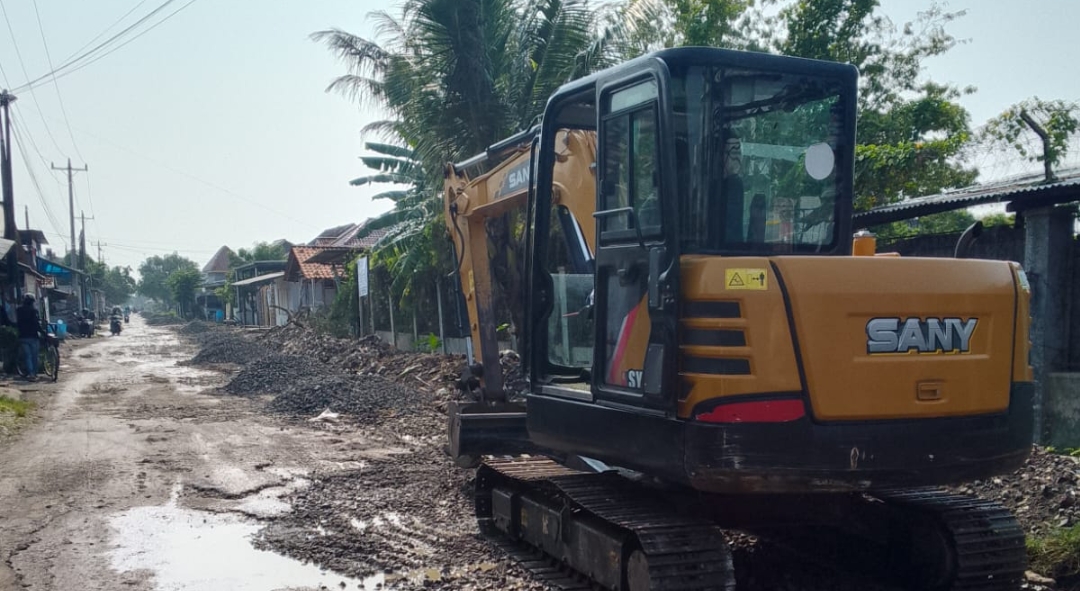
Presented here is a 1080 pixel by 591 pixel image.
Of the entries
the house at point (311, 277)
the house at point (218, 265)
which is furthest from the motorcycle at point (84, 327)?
the house at point (218, 265)

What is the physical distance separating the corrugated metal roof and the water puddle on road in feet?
21.1

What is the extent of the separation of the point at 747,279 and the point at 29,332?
17.8 m

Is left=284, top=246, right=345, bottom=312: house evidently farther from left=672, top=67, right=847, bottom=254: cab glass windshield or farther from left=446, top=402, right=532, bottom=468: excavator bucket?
left=672, top=67, right=847, bottom=254: cab glass windshield

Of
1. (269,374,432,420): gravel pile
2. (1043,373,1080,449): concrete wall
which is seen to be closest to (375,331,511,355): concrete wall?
→ (269,374,432,420): gravel pile

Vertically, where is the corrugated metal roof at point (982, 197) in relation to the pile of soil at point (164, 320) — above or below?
above

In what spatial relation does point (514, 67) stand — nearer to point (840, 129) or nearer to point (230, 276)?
point (840, 129)

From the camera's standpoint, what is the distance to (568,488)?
5188 mm

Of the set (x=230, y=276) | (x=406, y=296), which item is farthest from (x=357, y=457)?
(x=230, y=276)

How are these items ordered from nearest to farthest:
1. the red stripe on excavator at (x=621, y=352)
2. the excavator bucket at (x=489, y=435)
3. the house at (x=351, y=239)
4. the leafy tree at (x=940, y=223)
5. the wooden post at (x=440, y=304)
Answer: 1. the red stripe on excavator at (x=621, y=352)
2. the excavator bucket at (x=489, y=435)
3. the leafy tree at (x=940, y=223)
4. the wooden post at (x=440, y=304)
5. the house at (x=351, y=239)

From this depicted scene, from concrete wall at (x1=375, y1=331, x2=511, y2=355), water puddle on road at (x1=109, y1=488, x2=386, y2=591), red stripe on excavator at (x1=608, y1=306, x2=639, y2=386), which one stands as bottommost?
water puddle on road at (x1=109, y1=488, x2=386, y2=591)

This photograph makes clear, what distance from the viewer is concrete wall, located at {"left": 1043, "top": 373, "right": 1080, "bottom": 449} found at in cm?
782

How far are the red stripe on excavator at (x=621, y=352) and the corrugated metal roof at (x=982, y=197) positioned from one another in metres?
5.22

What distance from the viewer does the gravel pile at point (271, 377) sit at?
16.6 meters

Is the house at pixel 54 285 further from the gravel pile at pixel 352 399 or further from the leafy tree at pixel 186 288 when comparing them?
the gravel pile at pixel 352 399
